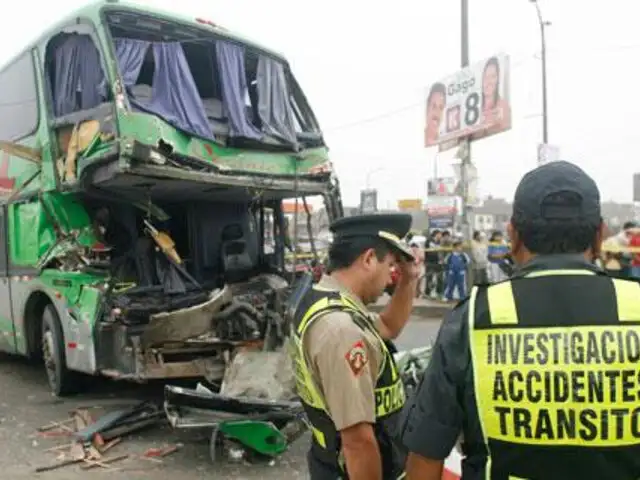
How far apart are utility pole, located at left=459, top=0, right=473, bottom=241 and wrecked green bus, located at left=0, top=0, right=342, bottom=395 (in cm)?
572

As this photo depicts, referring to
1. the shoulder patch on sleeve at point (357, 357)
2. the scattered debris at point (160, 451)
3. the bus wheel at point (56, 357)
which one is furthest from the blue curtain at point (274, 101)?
the shoulder patch on sleeve at point (357, 357)

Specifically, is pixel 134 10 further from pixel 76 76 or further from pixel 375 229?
pixel 375 229

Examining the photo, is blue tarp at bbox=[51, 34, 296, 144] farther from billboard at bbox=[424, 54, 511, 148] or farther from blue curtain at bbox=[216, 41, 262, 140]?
billboard at bbox=[424, 54, 511, 148]

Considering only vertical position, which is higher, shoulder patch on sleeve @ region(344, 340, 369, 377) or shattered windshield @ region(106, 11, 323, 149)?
shattered windshield @ region(106, 11, 323, 149)

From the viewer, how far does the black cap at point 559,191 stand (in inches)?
61.4

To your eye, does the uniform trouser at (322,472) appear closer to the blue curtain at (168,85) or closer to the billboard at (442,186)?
the blue curtain at (168,85)

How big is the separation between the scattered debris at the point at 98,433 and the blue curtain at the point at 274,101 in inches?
112

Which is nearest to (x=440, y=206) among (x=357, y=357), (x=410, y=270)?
(x=410, y=270)

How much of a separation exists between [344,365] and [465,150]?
12108 mm

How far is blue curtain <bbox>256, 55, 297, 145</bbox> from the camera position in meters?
6.93

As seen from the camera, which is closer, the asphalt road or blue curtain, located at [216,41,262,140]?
the asphalt road

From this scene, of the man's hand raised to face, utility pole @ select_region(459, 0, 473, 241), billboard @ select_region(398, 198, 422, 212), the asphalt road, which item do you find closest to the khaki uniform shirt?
the man's hand raised to face

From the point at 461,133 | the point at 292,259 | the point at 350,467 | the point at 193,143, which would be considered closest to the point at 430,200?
the point at 461,133

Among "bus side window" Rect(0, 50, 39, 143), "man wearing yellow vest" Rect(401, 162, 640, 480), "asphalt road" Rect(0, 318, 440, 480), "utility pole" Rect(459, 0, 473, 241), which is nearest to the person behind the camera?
"man wearing yellow vest" Rect(401, 162, 640, 480)
